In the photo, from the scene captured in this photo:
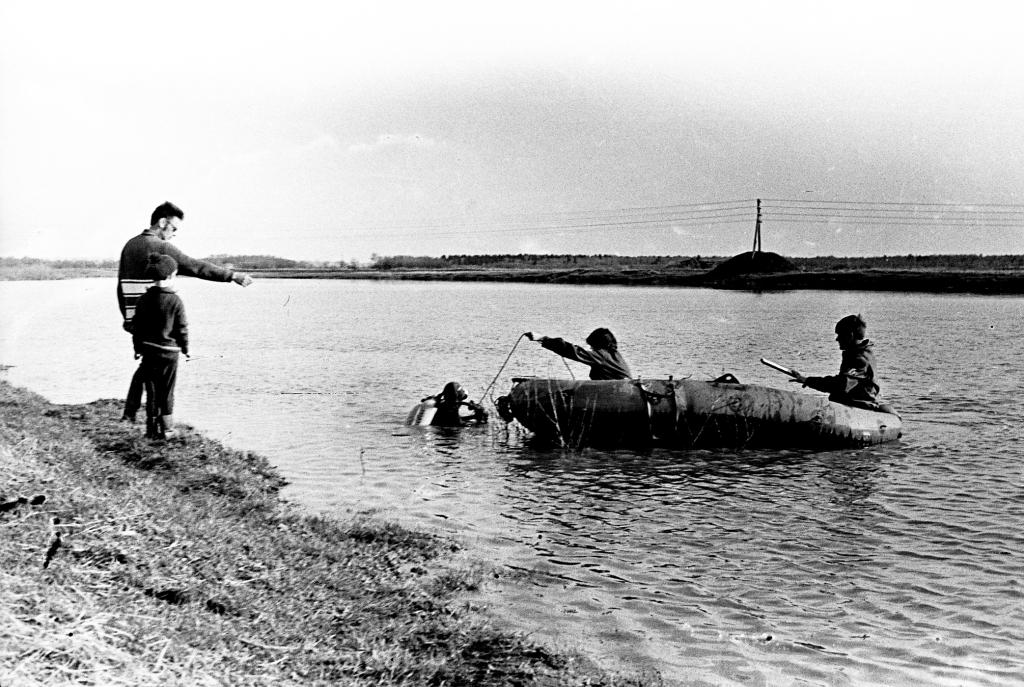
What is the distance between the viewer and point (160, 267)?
31.9ft

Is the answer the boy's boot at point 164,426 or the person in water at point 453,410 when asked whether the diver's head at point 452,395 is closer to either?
the person in water at point 453,410

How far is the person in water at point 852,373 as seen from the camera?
14117 mm

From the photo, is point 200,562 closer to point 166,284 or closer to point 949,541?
point 166,284

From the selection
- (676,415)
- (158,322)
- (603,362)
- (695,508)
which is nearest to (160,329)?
(158,322)

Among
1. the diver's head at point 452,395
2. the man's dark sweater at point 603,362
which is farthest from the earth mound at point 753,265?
the man's dark sweater at point 603,362

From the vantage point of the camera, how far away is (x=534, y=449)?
550 inches

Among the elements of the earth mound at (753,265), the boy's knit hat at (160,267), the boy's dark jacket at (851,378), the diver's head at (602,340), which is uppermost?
the earth mound at (753,265)

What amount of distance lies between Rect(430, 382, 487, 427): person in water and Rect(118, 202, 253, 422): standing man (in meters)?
6.42

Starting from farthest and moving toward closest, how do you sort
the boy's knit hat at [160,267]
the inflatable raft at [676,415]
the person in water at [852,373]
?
the person in water at [852,373] → the inflatable raft at [676,415] → the boy's knit hat at [160,267]

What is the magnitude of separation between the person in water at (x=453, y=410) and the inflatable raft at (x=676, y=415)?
1794mm

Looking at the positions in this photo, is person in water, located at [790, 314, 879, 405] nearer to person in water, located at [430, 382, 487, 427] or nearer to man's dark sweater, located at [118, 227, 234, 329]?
person in water, located at [430, 382, 487, 427]

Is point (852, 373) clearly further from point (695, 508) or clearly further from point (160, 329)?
point (160, 329)

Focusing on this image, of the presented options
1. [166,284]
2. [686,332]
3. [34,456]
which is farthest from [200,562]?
[686,332]

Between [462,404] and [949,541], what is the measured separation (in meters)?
8.98
